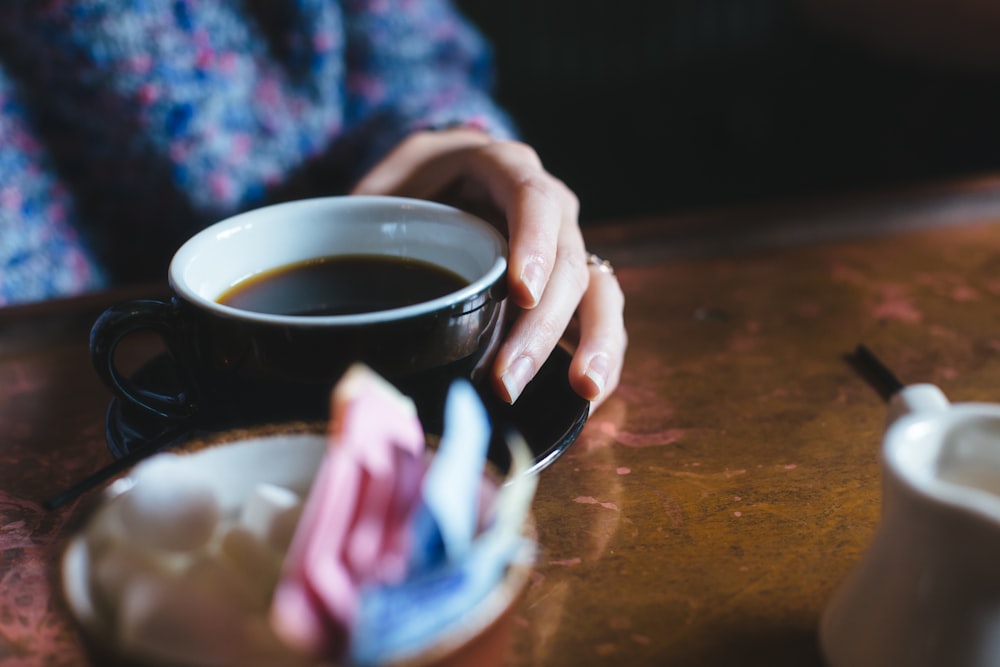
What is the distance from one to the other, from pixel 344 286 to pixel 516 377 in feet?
0.36

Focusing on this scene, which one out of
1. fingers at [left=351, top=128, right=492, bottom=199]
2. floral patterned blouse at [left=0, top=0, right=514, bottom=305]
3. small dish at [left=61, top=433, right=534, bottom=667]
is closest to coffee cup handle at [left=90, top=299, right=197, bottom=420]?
small dish at [left=61, top=433, right=534, bottom=667]

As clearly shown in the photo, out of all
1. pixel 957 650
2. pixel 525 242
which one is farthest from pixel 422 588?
pixel 525 242

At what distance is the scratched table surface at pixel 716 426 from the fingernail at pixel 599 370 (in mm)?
38

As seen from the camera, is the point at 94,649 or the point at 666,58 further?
the point at 666,58

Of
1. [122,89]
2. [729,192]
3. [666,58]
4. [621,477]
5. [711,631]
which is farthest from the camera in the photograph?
[729,192]

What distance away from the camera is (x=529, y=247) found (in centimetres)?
49

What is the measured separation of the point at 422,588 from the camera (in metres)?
0.20

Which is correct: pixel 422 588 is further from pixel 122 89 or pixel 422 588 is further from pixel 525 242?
pixel 122 89

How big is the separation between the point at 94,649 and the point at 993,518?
0.26m

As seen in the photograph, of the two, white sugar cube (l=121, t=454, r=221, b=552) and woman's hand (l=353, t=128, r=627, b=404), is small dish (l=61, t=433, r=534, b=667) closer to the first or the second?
white sugar cube (l=121, t=454, r=221, b=552)

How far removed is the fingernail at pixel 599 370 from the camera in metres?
0.46

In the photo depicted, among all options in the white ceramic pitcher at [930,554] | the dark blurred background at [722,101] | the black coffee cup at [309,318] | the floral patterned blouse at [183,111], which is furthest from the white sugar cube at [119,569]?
the dark blurred background at [722,101]

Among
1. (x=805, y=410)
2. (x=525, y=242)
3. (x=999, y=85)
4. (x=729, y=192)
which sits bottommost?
(x=729, y=192)

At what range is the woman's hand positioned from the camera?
458mm
